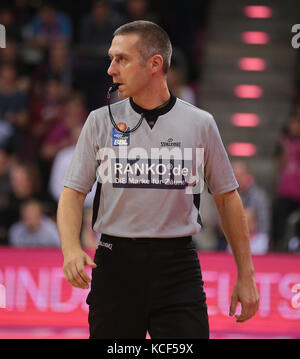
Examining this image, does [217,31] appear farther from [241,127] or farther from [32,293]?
[32,293]

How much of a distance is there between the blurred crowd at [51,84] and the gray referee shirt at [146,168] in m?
4.22

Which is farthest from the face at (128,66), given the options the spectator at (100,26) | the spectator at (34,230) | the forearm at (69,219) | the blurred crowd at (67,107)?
the spectator at (100,26)

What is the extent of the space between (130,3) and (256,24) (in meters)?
1.81

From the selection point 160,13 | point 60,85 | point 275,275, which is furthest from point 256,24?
point 275,275

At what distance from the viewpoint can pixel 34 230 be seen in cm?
807

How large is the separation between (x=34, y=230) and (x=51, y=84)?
1871 millimetres

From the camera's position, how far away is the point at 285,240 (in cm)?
801

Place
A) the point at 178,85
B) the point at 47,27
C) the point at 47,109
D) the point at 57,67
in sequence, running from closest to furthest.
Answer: the point at 178,85, the point at 47,109, the point at 57,67, the point at 47,27

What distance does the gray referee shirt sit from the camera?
341 cm

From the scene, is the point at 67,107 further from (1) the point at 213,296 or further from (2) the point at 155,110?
(2) the point at 155,110

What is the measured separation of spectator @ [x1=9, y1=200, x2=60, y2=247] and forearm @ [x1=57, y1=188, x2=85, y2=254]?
4534 millimetres

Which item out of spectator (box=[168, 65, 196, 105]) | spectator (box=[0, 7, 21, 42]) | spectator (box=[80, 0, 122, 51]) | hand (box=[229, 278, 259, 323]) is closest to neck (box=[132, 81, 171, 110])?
hand (box=[229, 278, 259, 323])

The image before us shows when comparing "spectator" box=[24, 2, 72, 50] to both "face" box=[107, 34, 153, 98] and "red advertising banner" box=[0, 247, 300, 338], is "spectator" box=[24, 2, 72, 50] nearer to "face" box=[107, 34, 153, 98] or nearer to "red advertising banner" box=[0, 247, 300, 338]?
"red advertising banner" box=[0, 247, 300, 338]

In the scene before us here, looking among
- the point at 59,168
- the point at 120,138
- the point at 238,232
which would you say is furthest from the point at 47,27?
the point at 238,232
